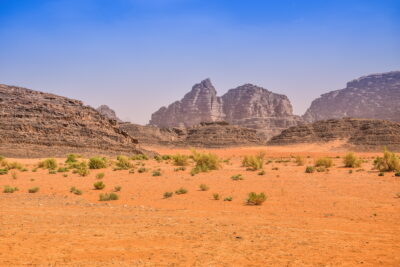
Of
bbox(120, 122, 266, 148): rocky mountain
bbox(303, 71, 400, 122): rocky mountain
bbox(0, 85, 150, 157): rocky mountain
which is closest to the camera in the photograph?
bbox(0, 85, 150, 157): rocky mountain

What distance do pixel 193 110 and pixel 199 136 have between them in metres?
83.0

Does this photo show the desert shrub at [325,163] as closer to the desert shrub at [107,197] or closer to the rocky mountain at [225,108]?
the desert shrub at [107,197]

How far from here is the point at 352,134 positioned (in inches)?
2995

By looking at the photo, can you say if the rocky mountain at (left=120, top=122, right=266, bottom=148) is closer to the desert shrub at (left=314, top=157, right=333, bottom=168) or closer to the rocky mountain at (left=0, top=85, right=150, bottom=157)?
the rocky mountain at (left=0, top=85, right=150, bottom=157)

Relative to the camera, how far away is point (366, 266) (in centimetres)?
606

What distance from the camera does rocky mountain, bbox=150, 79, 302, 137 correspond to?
556 ft

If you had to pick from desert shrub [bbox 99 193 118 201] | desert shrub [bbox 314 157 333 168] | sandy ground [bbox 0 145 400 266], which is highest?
desert shrub [bbox 314 157 333 168]

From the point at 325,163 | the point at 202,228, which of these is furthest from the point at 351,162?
the point at 202,228

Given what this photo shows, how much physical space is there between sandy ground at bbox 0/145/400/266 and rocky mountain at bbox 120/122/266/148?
74.1m

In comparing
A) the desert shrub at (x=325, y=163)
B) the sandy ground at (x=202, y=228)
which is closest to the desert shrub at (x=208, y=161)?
the desert shrub at (x=325, y=163)

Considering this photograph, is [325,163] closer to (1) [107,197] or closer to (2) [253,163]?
(2) [253,163]

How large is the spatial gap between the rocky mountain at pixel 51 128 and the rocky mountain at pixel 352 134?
4198 centimetres

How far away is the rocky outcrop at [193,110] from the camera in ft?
579

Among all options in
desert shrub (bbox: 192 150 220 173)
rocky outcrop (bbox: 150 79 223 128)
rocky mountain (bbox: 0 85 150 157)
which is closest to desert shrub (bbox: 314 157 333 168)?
desert shrub (bbox: 192 150 220 173)
